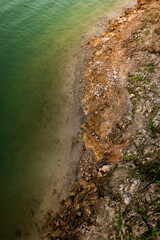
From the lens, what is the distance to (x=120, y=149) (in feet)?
26.8

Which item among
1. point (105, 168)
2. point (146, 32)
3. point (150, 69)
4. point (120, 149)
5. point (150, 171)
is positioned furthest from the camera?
point (146, 32)

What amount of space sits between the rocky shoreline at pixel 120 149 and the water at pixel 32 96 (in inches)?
72.4

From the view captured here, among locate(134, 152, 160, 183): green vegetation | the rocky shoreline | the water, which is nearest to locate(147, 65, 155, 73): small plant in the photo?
the rocky shoreline

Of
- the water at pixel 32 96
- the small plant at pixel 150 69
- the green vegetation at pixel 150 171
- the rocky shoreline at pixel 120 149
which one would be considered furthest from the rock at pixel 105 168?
the small plant at pixel 150 69

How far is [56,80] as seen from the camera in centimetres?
1380

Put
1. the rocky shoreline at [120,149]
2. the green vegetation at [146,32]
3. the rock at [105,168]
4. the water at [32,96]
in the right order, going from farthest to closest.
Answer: the green vegetation at [146,32], the water at [32,96], the rock at [105,168], the rocky shoreline at [120,149]

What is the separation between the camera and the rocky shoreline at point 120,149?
19.0 feet

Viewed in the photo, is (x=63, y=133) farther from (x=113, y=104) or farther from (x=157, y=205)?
(x=157, y=205)

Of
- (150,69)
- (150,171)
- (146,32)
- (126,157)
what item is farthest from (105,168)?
(146,32)

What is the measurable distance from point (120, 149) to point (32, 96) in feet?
29.5

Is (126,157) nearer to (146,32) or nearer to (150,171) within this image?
(150,171)

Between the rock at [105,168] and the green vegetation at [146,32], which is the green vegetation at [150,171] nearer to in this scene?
the rock at [105,168]

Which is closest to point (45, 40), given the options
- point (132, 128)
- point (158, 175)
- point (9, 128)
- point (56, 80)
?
point (56, 80)

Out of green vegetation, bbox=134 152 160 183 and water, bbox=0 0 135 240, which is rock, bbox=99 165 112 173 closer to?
green vegetation, bbox=134 152 160 183
